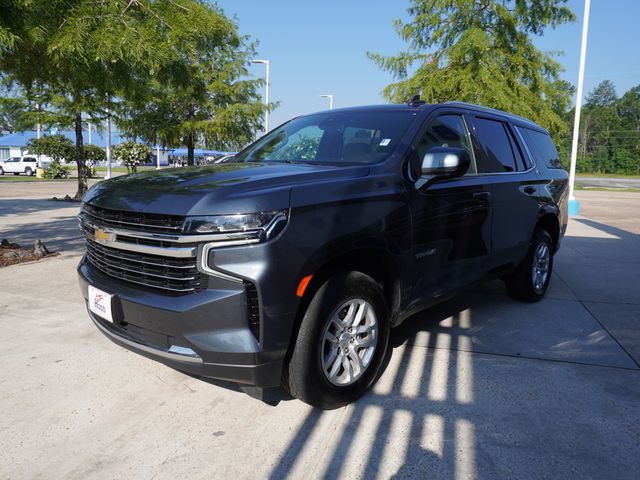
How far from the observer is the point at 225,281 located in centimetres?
244

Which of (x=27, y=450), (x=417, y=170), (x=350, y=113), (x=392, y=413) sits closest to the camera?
(x=27, y=450)

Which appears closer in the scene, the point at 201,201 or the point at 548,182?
the point at 201,201

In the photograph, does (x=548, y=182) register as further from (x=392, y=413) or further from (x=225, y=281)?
(x=225, y=281)

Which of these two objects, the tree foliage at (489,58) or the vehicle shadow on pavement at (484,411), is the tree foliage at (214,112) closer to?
the tree foliage at (489,58)

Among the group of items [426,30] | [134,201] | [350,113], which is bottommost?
[134,201]

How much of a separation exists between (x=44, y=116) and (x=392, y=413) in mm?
16410

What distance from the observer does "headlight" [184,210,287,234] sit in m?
2.43

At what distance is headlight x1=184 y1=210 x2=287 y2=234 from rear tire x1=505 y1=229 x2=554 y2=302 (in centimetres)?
346

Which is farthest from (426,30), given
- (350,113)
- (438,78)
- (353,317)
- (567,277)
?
(353,317)

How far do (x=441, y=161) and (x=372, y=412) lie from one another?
5.37 feet

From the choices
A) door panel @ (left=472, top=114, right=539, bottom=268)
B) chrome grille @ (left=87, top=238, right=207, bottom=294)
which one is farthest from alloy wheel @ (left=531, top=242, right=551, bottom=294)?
chrome grille @ (left=87, top=238, right=207, bottom=294)

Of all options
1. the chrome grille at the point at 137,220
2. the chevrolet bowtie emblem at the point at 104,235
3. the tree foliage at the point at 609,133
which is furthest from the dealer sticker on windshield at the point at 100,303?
the tree foliage at the point at 609,133

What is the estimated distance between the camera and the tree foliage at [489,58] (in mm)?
14234

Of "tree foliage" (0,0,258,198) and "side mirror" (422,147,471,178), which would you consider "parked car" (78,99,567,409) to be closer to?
"side mirror" (422,147,471,178)
